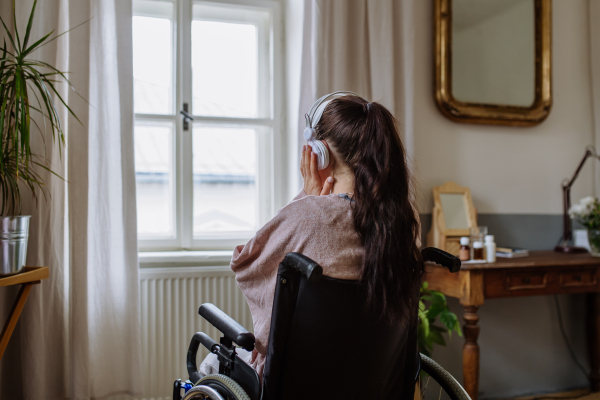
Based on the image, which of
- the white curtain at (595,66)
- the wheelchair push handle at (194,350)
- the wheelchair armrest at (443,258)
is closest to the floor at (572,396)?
the white curtain at (595,66)

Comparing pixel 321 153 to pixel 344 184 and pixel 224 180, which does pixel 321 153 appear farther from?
pixel 224 180

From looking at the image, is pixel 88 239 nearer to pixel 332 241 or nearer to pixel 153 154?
pixel 153 154

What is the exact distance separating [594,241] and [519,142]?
0.65 m

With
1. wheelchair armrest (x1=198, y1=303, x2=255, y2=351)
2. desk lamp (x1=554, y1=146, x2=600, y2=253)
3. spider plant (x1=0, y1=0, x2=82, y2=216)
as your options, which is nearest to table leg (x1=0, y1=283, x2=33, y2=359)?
spider plant (x1=0, y1=0, x2=82, y2=216)

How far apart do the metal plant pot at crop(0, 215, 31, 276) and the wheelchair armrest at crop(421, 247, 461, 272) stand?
4.28ft

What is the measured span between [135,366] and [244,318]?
1.65 ft

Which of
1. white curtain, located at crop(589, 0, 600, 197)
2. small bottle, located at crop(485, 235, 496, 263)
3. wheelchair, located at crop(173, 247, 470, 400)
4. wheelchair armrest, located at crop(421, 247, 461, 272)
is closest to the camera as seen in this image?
Answer: wheelchair, located at crop(173, 247, 470, 400)

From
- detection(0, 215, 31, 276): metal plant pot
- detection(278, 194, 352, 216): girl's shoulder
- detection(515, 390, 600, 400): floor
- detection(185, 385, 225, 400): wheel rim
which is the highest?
detection(278, 194, 352, 216): girl's shoulder

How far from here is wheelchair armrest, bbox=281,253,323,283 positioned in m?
0.77

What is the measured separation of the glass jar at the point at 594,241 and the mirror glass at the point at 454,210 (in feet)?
2.08

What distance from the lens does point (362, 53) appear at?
2115 millimetres

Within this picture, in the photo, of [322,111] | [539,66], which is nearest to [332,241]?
[322,111]

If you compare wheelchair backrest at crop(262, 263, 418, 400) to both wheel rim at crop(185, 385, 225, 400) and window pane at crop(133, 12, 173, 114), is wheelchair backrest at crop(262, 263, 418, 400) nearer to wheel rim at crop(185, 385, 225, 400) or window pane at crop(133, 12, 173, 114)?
wheel rim at crop(185, 385, 225, 400)

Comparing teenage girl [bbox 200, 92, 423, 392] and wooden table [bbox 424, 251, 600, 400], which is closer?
teenage girl [bbox 200, 92, 423, 392]
